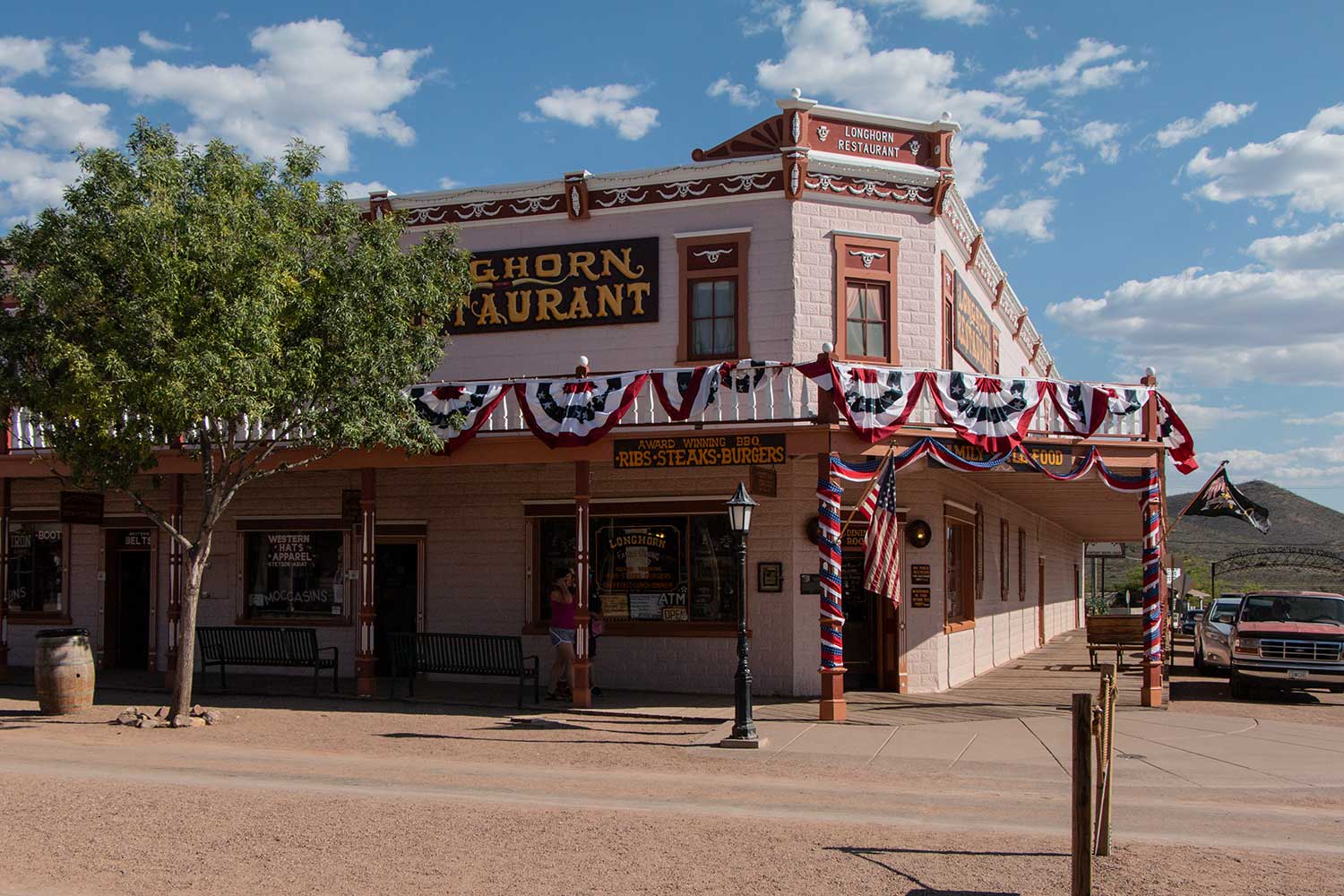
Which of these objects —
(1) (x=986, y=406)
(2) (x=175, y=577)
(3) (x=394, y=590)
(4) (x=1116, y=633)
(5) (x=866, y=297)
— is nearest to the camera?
(1) (x=986, y=406)

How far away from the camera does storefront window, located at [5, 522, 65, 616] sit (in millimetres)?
20938

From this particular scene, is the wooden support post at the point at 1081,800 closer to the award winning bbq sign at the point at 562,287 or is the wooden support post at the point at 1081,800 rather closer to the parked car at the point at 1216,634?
the award winning bbq sign at the point at 562,287

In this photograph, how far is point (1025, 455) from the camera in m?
15.4

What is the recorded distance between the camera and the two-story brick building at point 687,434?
50.9 feet

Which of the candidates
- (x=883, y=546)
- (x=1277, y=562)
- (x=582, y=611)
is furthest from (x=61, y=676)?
(x=1277, y=562)

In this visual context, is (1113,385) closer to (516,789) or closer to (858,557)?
(858,557)

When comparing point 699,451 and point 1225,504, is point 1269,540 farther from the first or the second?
point 699,451

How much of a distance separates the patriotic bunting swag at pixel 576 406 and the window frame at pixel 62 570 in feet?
31.6

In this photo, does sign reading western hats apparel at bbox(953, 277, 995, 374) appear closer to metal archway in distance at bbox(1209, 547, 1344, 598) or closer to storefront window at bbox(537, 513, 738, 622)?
storefront window at bbox(537, 513, 738, 622)

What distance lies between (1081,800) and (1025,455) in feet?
29.8

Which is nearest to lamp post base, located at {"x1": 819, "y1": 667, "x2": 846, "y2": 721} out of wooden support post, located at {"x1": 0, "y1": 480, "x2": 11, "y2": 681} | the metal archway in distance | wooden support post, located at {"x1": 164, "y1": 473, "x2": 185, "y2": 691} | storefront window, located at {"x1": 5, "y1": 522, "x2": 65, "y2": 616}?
wooden support post, located at {"x1": 164, "y1": 473, "x2": 185, "y2": 691}

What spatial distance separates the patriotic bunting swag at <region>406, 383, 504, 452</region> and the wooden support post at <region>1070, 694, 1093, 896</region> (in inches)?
413

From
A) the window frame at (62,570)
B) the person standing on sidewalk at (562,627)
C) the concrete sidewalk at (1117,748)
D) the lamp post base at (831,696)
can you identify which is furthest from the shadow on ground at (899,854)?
the window frame at (62,570)

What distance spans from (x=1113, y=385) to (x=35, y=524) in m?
17.9
